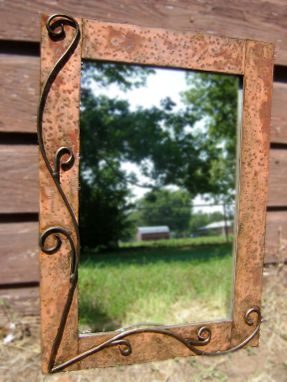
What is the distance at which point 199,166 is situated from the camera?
643 centimetres

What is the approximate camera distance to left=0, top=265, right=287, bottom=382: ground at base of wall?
1.25 meters

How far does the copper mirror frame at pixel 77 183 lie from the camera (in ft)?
3.89

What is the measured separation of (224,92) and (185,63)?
4.71 m

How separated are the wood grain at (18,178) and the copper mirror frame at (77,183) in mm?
58

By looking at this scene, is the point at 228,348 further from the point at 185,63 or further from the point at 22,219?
the point at 185,63

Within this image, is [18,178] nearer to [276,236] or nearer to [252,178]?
[252,178]

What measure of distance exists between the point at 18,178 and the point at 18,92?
0.26 meters

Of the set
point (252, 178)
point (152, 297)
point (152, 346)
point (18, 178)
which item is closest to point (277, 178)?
point (252, 178)

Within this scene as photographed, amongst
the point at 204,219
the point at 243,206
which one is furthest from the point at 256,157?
the point at 204,219

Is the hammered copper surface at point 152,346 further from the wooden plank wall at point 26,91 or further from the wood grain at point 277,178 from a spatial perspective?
the wood grain at point 277,178

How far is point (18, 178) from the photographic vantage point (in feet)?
4.00

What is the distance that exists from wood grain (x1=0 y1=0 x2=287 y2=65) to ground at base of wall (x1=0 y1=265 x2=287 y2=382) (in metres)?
0.90

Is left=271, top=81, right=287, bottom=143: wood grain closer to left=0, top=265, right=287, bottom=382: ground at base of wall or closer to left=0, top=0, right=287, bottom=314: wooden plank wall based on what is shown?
left=0, top=0, right=287, bottom=314: wooden plank wall

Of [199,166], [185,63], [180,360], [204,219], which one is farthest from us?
[204,219]
